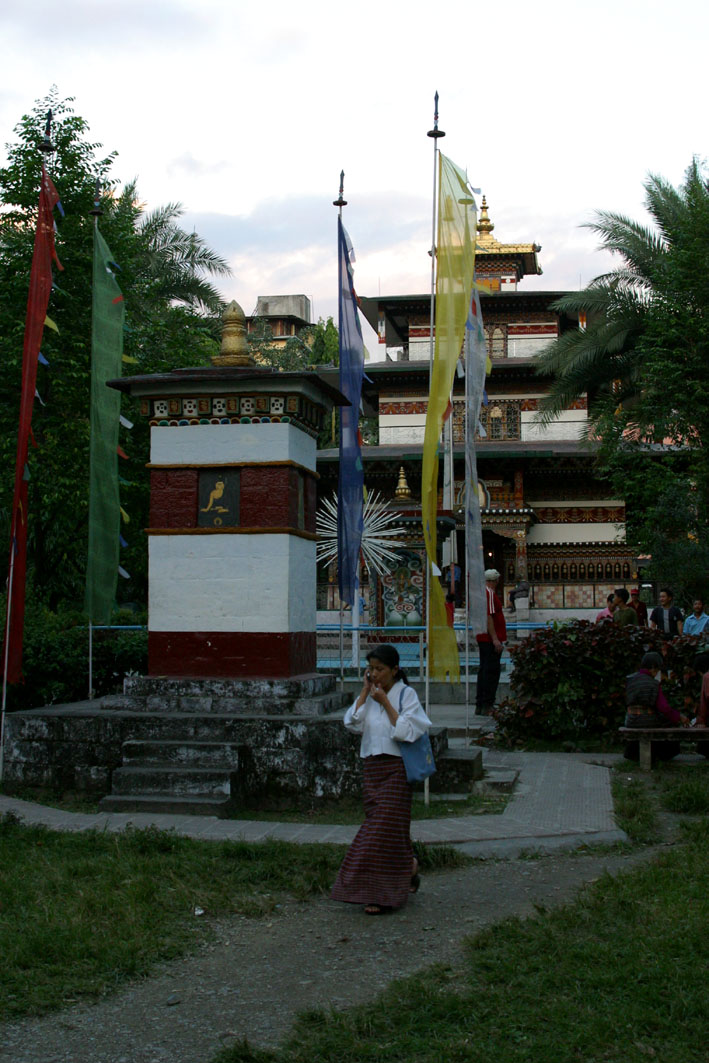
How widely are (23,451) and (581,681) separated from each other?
6.30 m

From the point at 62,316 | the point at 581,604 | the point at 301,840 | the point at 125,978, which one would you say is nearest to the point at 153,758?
the point at 301,840

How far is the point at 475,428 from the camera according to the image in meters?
12.6

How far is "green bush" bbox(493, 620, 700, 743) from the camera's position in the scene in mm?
11977

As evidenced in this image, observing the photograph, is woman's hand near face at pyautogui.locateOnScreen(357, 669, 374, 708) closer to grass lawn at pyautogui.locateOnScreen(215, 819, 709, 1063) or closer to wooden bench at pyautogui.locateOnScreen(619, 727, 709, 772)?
grass lawn at pyautogui.locateOnScreen(215, 819, 709, 1063)

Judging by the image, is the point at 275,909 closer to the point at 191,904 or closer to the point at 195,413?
the point at 191,904

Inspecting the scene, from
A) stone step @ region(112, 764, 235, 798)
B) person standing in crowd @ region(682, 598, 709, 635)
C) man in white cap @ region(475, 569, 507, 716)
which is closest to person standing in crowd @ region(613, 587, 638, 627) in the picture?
person standing in crowd @ region(682, 598, 709, 635)

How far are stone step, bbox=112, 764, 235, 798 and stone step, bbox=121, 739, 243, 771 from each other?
5 centimetres

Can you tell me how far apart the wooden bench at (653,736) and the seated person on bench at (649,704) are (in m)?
0.11

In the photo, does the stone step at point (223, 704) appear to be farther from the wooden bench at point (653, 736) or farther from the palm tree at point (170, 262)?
the palm tree at point (170, 262)

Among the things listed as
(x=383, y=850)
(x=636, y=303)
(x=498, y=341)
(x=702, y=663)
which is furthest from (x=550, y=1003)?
(x=498, y=341)

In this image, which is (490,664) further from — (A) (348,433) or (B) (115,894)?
(B) (115,894)

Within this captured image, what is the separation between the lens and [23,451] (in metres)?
9.53

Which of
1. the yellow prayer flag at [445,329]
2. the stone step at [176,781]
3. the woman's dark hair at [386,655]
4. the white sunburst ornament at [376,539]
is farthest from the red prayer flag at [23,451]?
the white sunburst ornament at [376,539]

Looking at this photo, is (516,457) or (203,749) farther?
(516,457)
